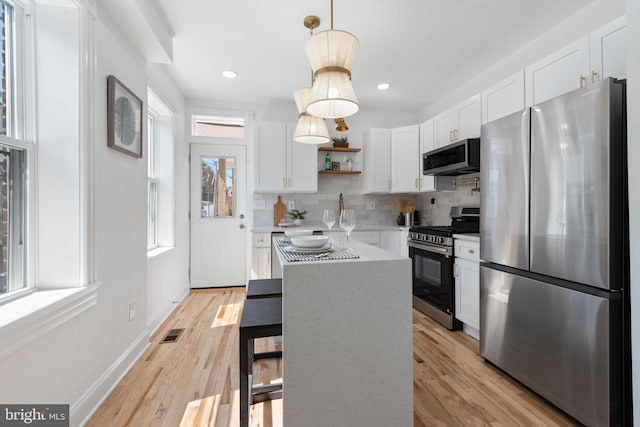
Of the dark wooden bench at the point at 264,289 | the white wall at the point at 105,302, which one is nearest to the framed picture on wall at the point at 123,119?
the white wall at the point at 105,302

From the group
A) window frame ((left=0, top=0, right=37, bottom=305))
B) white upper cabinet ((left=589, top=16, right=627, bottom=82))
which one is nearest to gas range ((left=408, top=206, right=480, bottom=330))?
white upper cabinet ((left=589, top=16, right=627, bottom=82))

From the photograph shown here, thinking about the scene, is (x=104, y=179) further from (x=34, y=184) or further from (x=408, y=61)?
(x=408, y=61)

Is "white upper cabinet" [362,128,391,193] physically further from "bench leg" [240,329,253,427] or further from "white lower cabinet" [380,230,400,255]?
"bench leg" [240,329,253,427]

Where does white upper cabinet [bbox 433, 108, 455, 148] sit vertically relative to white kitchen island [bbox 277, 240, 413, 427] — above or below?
above

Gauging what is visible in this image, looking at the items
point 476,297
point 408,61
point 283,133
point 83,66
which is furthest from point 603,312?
point 283,133

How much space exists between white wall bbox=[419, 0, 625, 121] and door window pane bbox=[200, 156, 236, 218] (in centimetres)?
312

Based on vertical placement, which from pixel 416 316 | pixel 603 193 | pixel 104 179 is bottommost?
pixel 416 316

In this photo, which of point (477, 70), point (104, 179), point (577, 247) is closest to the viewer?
point (577, 247)

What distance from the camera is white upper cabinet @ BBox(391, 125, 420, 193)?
3799 mm

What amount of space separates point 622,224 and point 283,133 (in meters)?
3.28

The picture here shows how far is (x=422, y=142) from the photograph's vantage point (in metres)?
3.73

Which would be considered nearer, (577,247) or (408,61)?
(577,247)

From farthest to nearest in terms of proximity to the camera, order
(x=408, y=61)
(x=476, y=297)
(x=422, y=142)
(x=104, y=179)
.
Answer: (x=422, y=142), (x=408, y=61), (x=476, y=297), (x=104, y=179)

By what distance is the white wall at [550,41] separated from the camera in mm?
2072
